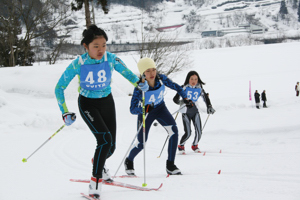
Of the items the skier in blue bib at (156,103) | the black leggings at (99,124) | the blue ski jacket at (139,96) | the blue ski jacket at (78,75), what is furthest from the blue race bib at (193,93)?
the black leggings at (99,124)

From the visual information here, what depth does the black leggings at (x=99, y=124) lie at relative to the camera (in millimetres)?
3477

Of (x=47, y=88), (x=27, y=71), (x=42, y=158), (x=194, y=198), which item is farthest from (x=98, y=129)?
(x=27, y=71)

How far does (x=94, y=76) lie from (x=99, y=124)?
1.97 ft

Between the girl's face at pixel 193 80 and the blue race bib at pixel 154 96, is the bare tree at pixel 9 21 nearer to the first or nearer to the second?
the girl's face at pixel 193 80

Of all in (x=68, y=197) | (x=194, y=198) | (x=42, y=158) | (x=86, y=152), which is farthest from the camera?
(x=86, y=152)

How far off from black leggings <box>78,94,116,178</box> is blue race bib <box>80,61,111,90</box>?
0.18 metres

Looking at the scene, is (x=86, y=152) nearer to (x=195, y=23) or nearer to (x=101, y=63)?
(x=101, y=63)

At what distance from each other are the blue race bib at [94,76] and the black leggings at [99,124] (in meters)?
0.18

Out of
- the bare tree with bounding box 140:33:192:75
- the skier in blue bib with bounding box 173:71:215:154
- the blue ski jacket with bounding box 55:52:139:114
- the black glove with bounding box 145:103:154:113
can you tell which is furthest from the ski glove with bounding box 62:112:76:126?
the bare tree with bounding box 140:33:192:75

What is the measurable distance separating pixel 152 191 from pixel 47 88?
1319 centimetres

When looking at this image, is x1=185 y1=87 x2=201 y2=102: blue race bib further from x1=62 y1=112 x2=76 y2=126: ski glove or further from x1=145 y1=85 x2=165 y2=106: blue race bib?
x1=62 y1=112 x2=76 y2=126: ski glove

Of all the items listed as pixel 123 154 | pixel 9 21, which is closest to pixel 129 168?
pixel 123 154

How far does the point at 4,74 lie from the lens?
16156 millimetres

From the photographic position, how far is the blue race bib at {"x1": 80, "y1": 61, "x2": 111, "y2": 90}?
3.50m
